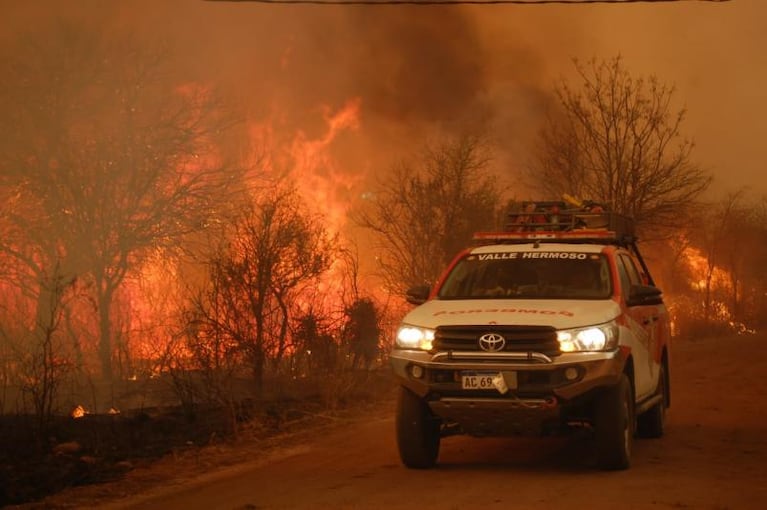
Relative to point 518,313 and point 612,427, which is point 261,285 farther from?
point 612,427

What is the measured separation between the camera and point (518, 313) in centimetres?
846

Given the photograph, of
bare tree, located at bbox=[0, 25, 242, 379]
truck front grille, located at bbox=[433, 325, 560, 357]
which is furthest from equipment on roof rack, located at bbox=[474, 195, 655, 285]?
bare tree, located at bbox=[0, 25, 242, 379]

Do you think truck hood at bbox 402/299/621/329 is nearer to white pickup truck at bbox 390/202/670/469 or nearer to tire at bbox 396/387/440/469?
white pickup truck at bbox 390/202/670/469

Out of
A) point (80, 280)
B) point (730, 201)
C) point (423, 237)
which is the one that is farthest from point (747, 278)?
point (80, 280)

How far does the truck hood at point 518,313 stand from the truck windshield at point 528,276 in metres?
0.42

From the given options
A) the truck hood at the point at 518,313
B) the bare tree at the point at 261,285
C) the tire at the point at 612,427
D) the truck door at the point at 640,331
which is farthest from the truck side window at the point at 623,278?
the bare tree at the point at 261,285

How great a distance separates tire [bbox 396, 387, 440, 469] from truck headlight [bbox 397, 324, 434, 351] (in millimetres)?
389

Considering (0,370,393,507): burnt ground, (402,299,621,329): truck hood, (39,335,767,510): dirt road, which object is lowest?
(39,335,767,510): dirt road

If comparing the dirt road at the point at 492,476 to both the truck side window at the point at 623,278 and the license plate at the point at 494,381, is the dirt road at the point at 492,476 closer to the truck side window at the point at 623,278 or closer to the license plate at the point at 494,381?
the license plate at the point at 494,381

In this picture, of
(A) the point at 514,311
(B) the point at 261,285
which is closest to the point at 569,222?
(A) the point at 514,311

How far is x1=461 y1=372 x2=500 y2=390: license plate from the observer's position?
8.20m

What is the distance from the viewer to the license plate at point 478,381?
8.20 m

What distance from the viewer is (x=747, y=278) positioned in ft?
153

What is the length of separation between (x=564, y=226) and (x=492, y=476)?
11.2ft
